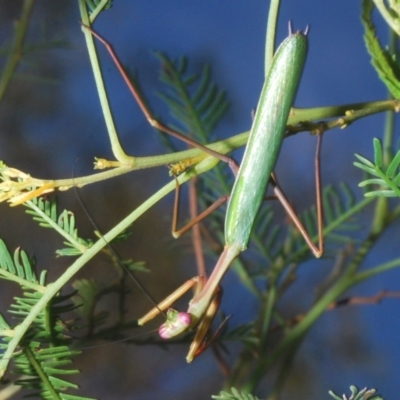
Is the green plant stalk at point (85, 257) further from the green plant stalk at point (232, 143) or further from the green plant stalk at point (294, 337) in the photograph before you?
the green plant stalk at point (294, 337)

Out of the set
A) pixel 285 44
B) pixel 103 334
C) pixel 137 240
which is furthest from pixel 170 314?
pixel 137 240

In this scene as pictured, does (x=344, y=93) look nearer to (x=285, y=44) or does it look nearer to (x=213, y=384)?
(x=213, y=384)

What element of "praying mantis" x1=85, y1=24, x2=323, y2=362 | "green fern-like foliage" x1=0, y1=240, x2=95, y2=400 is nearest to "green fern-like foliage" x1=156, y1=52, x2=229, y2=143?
"praying mantis" x1=85, y1=24, x2=323, y2=362

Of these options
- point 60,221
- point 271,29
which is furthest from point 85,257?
point 271,29

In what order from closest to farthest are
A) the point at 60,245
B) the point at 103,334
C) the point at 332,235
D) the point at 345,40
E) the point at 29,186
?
the point at 29,186, the point at 103,334, the point at 332,235, the point at 60,245, the point at 345,40

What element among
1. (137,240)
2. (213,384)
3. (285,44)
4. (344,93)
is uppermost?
(285,44)

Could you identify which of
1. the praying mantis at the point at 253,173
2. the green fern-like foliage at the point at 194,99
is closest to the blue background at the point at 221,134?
the green fern-like foliage at the point at 194,99
